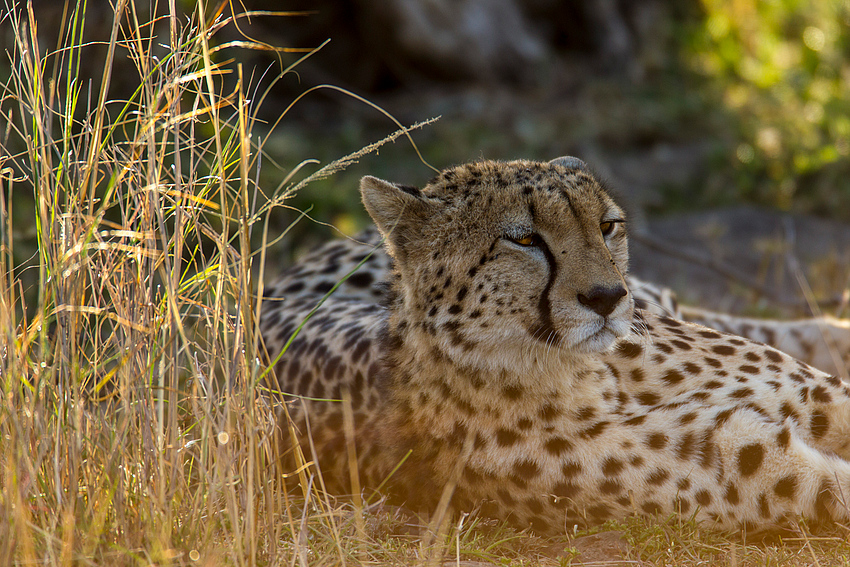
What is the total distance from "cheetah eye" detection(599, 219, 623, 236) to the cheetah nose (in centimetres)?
30

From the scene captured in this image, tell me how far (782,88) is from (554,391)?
22.6ft

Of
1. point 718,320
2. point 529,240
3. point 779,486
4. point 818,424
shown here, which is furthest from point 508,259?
point 718,320

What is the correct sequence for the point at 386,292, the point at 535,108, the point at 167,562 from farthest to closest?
the point at 535,108 → the point at 386,292 → the point at 167,562

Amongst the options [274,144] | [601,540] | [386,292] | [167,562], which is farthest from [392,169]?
[167,562]

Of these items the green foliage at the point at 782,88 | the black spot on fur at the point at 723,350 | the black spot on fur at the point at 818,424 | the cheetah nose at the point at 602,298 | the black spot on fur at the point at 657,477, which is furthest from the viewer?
the green foliage at the point at 782,88

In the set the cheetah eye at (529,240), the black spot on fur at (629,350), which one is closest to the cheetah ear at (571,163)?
the cheetah eye at (529,240)

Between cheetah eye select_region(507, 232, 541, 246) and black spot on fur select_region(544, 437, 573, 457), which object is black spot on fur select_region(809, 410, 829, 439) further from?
cheetah eye select_region(507, 232, 541, 246)

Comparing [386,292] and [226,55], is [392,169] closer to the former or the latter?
[226,55]

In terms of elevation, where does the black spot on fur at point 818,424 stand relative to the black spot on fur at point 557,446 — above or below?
above

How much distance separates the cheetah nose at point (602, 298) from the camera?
87.0 inches

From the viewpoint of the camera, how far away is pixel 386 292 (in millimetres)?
2660

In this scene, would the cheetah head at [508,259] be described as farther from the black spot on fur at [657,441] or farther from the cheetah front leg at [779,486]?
the cheetah front leg at [779,486]

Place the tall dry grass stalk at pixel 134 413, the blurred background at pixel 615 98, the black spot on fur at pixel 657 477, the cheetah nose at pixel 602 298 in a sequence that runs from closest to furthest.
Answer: the tall dry grass stalk at pixel 134 413 < the cheetah nose at pixel 602 298 < the black spot on fur at pixel 657 477 < the blurred background at pixel 615 98

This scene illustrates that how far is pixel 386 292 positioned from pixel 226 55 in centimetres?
372
